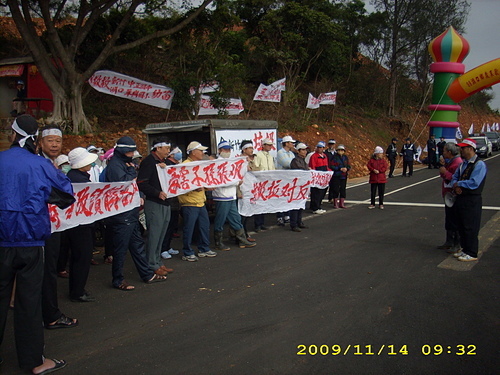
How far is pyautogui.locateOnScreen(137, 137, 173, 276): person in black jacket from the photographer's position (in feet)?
20.0

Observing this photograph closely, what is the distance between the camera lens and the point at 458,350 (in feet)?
13.0

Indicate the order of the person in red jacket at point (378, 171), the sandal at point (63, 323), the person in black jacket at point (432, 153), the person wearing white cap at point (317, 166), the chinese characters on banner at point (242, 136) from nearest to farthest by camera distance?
the sandal at point (63, 323) → the chinese characters on banner at point (242, 136) → the person wearing white cap at point (317, 166) → the person in red jacket at point (378, 171) → the person in black jacket at point (432, 153)

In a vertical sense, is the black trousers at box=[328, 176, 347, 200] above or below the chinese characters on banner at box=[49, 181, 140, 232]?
below

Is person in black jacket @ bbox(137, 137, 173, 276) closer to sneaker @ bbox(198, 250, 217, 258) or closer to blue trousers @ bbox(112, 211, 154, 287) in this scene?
blue trousers @ bbox(112, 211, 154, 287)

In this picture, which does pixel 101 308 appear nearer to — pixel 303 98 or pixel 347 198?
pixel 347 198

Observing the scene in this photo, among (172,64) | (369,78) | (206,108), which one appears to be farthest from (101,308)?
(369,78)

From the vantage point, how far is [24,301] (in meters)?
3.61

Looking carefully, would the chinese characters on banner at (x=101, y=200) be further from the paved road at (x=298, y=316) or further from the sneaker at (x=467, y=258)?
the sneaker at (x=467, y=258)

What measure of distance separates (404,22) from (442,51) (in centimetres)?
1004

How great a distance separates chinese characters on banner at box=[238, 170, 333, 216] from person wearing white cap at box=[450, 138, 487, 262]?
3304mm

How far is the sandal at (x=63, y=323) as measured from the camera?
14.8 ft
